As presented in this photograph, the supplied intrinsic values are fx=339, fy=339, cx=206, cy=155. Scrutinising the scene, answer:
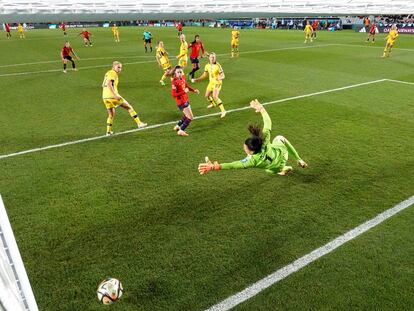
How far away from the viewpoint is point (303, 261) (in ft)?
14.8

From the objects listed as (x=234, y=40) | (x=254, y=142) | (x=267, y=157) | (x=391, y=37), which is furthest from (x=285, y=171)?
(x=391, y=37)

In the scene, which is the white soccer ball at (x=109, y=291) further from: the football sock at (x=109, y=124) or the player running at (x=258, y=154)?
the football sock at (x=109, y=124)

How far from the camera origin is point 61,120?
34.2ft

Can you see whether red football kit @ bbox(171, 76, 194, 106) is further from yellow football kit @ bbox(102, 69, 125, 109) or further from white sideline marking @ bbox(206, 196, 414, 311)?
white sideline marking @ bbox(206, 196, 414, 311)

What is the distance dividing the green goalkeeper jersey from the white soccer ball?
2104 millimetres

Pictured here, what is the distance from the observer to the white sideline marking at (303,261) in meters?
3.95

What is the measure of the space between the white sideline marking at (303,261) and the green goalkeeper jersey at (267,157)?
1.51m

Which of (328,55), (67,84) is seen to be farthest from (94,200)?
(328,55)

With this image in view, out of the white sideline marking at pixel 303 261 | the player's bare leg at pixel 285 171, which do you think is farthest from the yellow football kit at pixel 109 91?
the white sideline marking at pixel 303 261

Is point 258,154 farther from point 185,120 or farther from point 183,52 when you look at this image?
point 183,52

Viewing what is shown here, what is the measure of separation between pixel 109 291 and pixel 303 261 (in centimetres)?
249

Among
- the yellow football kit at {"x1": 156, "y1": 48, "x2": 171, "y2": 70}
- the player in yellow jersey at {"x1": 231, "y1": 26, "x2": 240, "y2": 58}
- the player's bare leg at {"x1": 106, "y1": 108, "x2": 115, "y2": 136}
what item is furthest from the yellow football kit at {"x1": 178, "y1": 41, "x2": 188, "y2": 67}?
the player's bare leg at {"x1": 106, "y1": 108, "x2": 115, "y2": 136}

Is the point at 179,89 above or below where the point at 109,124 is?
above

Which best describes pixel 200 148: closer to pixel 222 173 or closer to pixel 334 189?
pixel 222 173
